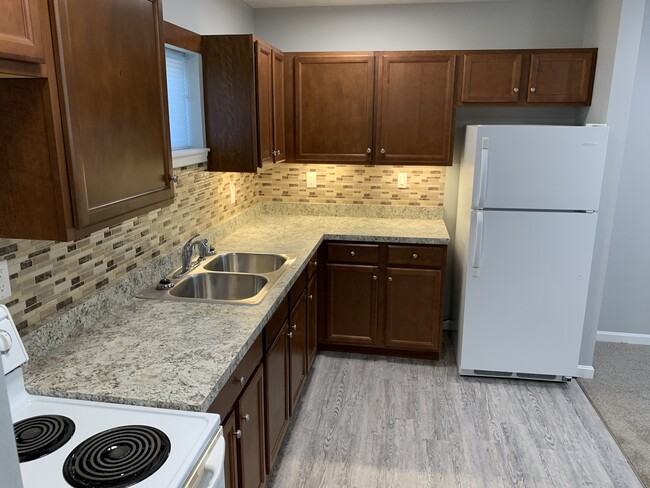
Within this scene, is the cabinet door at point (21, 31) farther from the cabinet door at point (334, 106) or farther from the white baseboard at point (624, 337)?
the white baseboard at point (624, 337)

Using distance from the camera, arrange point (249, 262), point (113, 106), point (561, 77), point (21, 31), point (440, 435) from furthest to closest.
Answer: point (561, 77) < point (249, 262) < point (440, 435) < point (113, 106) < point (21, 31)

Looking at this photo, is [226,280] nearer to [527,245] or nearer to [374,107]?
[374,107]

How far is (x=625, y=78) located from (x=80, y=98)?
289cm

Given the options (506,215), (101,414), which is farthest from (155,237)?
(506,215)

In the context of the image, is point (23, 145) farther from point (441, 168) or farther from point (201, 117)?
point (441, 168)

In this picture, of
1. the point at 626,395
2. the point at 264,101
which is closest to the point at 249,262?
the point at 264,101

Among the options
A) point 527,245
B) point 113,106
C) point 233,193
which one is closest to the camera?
point 113,106

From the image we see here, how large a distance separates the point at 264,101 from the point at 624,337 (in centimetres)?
320

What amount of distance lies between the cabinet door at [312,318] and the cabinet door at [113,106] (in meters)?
1.41

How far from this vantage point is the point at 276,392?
7.43 feet

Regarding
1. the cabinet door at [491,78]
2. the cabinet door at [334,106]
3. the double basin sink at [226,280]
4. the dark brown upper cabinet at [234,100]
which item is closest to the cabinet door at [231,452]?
the double basin sink at [226,280]

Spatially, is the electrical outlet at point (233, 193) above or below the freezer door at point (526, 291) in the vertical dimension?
above

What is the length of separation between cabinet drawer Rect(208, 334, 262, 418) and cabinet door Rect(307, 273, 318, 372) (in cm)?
103

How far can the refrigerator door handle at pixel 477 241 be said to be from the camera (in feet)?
9.73
